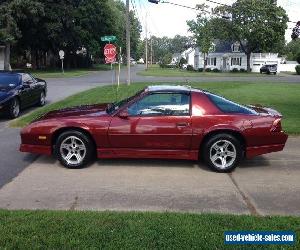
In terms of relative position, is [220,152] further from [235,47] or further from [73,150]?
[235,47]

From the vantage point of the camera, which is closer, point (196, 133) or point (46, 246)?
point (46, 246)

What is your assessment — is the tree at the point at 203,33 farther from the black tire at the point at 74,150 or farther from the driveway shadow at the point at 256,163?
the black tire at the point at 74,150

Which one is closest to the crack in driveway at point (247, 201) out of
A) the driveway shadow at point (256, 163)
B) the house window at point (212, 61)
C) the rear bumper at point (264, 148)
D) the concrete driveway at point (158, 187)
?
the concrete driveway at point (158, 187)

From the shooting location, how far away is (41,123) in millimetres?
7816

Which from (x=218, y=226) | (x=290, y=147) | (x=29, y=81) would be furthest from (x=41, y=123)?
(x=29, y=81)

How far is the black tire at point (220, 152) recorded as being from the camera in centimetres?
758

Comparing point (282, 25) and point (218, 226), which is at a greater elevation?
point (282, 25)

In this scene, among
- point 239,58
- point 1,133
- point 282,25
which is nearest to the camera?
point 1,133

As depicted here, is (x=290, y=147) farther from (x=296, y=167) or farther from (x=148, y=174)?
(x=148, y=174)

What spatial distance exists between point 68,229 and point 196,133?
11.1 ft

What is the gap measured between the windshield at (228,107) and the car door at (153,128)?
1.67ft

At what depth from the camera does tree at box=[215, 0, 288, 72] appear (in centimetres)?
6450

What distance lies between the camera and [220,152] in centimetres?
762

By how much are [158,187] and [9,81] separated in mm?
9156
